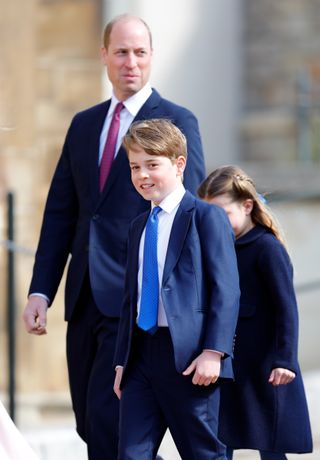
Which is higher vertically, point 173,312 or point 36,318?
point 173,312

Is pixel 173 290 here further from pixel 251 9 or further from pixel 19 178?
pixel 251 9

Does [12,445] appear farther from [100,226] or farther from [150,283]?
[100,226]

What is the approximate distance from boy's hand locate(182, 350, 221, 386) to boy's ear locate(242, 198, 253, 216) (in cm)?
87

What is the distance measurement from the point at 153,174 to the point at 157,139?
4.3 inches

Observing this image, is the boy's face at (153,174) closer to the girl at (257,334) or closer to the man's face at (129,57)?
the girl at (257,334)

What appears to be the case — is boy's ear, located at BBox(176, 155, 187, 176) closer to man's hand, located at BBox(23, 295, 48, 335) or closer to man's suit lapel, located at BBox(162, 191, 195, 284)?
man's suit lapel, located at BBox(162, 191, 195, 284)

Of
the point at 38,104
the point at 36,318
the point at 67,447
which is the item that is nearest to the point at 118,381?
the point at 36,318

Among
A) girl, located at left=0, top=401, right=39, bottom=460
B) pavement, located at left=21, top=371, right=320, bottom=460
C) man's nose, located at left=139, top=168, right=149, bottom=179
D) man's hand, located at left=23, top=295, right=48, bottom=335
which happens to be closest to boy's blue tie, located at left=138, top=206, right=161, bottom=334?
man's nose, located at left=139, top=168, right=149, bottom=179

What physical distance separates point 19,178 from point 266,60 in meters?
3.88

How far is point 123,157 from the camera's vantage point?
5328 mm

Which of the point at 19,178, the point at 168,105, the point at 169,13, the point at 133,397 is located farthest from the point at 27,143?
the point at 133,397

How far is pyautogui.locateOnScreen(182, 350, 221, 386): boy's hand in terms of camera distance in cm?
459

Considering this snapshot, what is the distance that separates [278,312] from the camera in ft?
17.0

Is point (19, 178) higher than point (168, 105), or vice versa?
point (168, 105)
